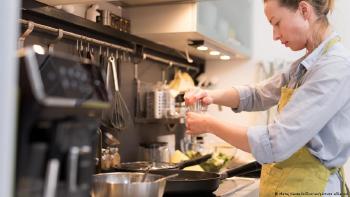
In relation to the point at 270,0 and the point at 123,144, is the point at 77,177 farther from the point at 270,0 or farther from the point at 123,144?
the point at 123,144

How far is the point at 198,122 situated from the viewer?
1.23 m

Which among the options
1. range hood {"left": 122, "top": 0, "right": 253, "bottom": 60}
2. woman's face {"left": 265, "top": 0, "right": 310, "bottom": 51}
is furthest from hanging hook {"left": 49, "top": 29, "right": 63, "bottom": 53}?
woman's face {"left": 265, "top": 0, "right": 310, "bottom": 51}

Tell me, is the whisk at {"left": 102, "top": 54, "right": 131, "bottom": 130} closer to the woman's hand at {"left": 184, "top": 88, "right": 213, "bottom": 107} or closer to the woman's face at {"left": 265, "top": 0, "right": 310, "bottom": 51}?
the woman's hand at {"left": 184, "top": 88, "right": 213, "bottom": 107}

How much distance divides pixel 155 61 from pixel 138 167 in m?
0.74

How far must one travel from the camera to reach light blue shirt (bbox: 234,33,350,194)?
110cm

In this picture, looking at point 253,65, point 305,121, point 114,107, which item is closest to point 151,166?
point 114,107

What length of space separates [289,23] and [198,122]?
0.38 metres

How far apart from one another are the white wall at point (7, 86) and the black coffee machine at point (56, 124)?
38 mm

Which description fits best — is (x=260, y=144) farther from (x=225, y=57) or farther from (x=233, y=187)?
(x=225, y=57)

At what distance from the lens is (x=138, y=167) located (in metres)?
1.64

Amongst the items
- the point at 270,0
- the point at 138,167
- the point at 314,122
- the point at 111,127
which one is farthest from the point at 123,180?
the point at 270,0

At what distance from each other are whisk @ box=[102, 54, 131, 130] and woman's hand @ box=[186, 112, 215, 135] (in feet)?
1.74

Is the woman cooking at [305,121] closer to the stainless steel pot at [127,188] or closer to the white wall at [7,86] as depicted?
the stainless steel pot at [127,188]

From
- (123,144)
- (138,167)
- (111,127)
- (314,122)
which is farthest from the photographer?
(123,144)
